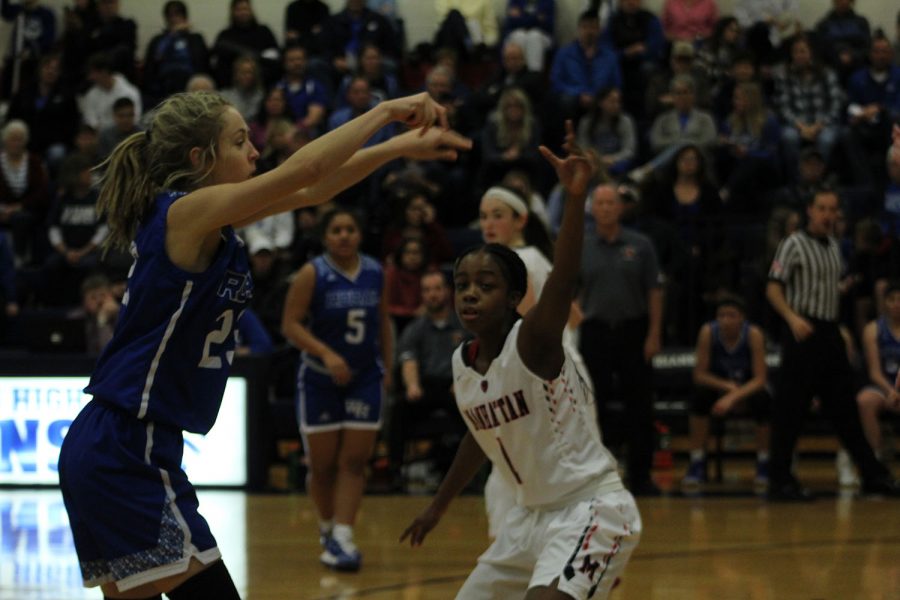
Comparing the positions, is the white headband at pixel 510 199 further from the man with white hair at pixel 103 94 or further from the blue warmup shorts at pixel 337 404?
the man with white hair at pixel 103 94

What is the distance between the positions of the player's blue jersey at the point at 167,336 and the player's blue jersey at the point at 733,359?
22.8 ft

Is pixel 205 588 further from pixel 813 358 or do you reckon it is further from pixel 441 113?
pixel 813 358

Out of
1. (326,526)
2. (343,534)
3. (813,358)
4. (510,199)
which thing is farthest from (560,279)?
(813,358)

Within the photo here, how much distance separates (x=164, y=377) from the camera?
132 inches

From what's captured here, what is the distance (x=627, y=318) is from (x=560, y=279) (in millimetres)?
5732

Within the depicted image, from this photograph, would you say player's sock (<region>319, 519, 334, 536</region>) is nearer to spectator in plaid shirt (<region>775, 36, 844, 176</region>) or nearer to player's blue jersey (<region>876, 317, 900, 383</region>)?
player's blue jersey (<region>876, 317, 900, 383</region>)

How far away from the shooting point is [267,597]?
6.20 m

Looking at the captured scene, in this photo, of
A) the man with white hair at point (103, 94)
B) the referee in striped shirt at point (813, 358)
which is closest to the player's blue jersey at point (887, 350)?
the referee in striped shirt at point (813, 358)

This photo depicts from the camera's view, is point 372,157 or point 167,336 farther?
point 372,157

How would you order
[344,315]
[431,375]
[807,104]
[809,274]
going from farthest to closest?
[807,104] → [431,375] → [809,274] → [344,315]

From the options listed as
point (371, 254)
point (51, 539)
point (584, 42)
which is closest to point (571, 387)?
point (51, 539)

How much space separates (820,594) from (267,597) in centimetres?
227

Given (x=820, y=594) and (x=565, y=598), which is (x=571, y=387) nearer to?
(x=565, y=598)

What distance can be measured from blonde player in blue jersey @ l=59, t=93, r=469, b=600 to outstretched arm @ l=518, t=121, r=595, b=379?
53 cm
